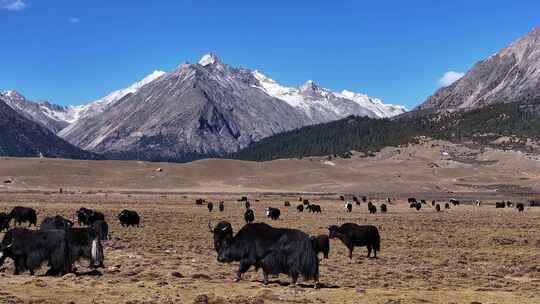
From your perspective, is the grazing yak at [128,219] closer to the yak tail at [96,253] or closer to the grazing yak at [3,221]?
the grazing yak at [3,221]

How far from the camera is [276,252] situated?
58.5 feet

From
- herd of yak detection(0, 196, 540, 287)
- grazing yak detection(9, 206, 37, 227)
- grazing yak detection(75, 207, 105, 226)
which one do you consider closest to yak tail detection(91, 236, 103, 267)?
herd of yak detection(0, 196, 540, 287)

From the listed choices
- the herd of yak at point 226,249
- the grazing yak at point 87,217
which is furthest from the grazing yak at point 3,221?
the herd of yak at point 226,249

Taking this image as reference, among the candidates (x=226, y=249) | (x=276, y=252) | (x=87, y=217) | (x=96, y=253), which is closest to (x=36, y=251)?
(x=96, y=253)

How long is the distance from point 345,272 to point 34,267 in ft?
34.1

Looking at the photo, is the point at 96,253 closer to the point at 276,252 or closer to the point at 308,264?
the point at 276,252

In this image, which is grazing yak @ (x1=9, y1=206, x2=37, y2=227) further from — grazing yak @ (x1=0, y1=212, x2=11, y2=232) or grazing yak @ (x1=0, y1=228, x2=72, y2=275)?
grazing yak @ (x1=0, y1=228, x2=72, y2=275)

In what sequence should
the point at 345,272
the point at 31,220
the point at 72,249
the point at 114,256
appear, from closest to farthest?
the point at 72,249 < the point at 345,272 < the point at 114,256 < the point at 31,220

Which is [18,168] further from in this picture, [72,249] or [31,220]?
[72,249]

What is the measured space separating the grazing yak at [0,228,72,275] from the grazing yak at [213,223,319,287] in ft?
17.0

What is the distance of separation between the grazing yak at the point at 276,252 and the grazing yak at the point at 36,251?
5181 mm

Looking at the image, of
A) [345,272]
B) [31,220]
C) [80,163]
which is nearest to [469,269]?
[345,272]

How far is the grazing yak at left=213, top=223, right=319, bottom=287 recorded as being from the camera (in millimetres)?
17672

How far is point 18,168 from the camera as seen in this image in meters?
129
